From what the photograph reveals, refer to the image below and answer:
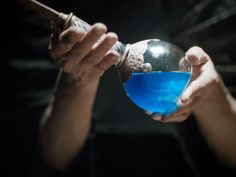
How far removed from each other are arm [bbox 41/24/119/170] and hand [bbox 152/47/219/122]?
0.16 metres

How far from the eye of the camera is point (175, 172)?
4.55 feet

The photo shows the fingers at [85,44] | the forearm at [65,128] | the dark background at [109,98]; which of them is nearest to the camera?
the fingers at [85,44]

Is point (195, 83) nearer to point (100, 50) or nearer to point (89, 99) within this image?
point (100, 50)

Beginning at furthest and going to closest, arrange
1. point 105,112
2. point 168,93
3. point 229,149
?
point 105,112
point 229,149
point 168,93

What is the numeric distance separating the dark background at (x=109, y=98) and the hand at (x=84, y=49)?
462 millimetres

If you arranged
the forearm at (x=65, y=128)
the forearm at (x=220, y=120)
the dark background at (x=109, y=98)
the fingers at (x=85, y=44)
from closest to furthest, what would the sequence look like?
the fingers at (x=85, y=44)
the forearm at (x=220, y=120)
the forearm at (x=65, y=128)
the dark background at (x=109, y=98)

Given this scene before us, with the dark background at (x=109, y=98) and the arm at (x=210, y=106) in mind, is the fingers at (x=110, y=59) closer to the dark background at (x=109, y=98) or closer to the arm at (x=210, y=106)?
the arm at (x=210, y=106)

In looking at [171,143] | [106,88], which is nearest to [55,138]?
[106,88]

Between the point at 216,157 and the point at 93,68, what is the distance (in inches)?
23.5

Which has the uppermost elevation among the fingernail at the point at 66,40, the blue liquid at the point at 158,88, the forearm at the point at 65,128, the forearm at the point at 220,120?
the fingernail at the point at 66,40

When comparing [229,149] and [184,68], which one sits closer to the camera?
[184,68]

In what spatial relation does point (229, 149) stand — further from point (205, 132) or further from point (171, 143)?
point (171, 143)

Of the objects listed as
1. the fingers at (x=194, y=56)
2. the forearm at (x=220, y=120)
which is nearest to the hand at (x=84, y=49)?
the fingers at (x=194, y=56)

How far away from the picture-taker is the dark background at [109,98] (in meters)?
1.31
